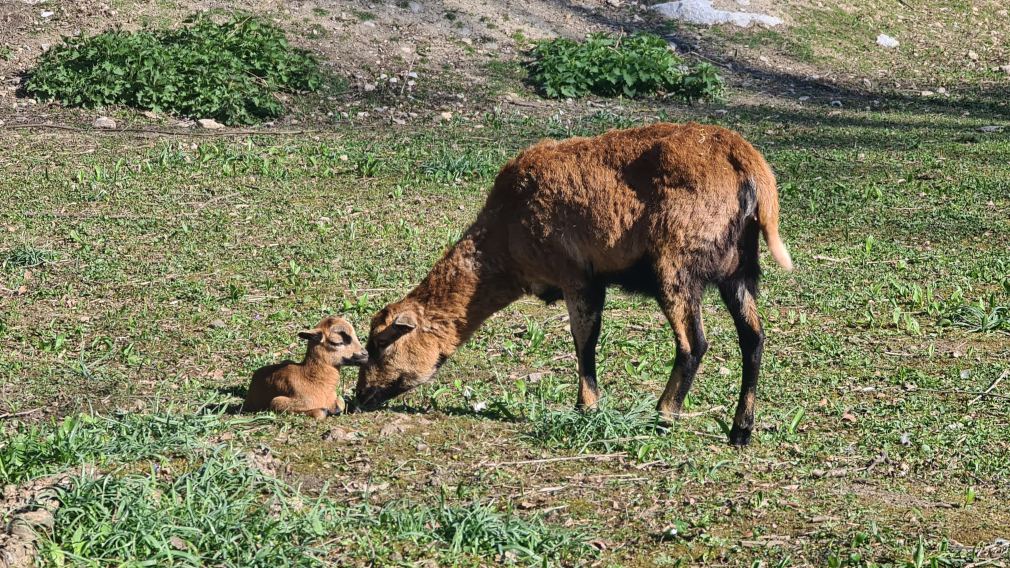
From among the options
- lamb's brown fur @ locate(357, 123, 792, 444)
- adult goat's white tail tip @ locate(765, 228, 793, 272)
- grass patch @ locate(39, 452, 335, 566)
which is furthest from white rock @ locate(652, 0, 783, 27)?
grass patch @ locate(39, 452, 335, 566)

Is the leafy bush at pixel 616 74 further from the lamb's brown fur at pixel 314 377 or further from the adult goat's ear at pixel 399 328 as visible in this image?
the lamb's brown fur at pixel 314 377

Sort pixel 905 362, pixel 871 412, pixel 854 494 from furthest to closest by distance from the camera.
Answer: pixel 905 362 → pixel 871 412 → pixel 854 494

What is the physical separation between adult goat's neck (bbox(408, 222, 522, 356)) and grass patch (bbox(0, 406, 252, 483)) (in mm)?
1591

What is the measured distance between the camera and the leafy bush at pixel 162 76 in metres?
13.1

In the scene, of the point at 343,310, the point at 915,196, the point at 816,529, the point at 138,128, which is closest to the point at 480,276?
the point at 343,310

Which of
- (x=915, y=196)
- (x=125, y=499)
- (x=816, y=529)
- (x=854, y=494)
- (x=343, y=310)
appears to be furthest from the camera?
(x=915, y=196)

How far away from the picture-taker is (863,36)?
18.4 m

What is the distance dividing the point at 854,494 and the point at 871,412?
4.22ft

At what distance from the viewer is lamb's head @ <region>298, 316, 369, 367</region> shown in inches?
267

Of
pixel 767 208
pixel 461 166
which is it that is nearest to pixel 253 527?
pixel 767 208

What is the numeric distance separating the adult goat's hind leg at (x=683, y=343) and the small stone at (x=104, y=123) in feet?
28.3

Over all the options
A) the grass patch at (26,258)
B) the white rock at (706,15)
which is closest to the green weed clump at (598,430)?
the grass patch at (26,258)

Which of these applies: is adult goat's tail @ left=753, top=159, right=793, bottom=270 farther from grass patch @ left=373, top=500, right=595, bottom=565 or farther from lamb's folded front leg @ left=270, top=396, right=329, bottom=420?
lamb's folded front leg @ left=270, top=396, right=329, bottom=420

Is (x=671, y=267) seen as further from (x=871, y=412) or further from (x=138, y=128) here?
(x=138, y=128)
